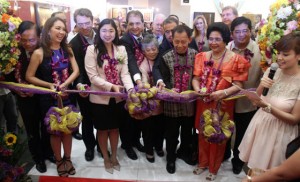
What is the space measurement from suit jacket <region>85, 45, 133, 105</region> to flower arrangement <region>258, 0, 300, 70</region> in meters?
1.37

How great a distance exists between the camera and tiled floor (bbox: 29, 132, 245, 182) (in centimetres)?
291

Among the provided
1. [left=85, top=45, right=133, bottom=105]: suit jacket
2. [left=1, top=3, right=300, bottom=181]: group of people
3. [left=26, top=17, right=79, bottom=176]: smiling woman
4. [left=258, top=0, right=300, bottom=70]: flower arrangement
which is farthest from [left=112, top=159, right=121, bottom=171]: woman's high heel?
[left=258, top=0, right=300, bottom=70]: flower arrangement

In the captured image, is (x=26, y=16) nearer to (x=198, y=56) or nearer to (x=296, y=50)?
(x=198, y=56)

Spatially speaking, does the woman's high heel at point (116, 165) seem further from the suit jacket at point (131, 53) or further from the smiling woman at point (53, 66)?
the suit jacket at point (131, 53)

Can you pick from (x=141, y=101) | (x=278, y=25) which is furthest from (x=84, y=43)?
(x=278, y=25)

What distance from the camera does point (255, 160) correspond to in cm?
221

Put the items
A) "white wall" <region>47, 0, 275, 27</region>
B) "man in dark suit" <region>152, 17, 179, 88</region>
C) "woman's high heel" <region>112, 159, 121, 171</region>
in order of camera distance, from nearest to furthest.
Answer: "man in dark suit" <region>152, 17, 179, 88</region> < "woman's high heel" <region>112, 159, 121, 171</region> < "white wall" <region>47, 0, 275, 27</region>

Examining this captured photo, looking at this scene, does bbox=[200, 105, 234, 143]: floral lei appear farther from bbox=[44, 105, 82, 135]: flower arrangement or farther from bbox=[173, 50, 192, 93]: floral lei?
bbox=[44, 105, 82, 135]: flower arrangement

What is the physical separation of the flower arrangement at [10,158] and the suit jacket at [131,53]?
4.60 feet

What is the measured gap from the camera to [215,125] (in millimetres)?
2506

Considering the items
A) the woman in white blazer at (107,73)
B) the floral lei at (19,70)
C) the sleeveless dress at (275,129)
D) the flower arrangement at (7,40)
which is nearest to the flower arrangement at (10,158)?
the floral lei at (19,70)

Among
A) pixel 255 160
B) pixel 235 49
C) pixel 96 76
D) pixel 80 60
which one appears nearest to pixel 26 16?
pixel 80 60

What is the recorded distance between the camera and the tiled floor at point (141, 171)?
2.91 meters

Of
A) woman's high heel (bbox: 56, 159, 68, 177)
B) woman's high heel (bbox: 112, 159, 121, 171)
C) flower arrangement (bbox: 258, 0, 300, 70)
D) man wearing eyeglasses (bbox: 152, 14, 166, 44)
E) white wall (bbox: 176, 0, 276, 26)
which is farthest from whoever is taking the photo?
white wall (bbox: 176, 0, 276, 26)
